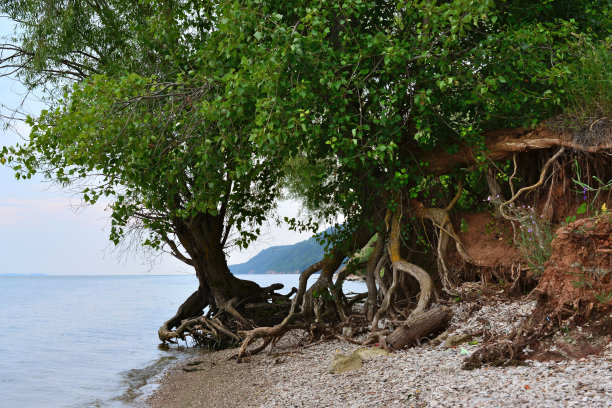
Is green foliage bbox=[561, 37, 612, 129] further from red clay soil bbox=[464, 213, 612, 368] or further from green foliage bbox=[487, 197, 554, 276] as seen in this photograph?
red clay soil bbox=[464, 213, 612, 368]

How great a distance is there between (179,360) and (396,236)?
23.0 feet

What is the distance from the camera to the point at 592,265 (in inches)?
277

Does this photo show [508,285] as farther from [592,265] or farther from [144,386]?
[144,386]

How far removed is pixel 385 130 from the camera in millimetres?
9539

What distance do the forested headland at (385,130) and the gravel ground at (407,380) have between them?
0.56 m

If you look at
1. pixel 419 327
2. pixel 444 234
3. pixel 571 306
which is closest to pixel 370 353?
pixel 419 327

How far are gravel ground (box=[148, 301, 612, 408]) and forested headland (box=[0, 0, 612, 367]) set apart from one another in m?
0.56

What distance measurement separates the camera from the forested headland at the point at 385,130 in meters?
8.59

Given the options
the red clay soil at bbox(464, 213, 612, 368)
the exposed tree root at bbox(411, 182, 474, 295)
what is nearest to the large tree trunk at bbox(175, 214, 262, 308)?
the exposed tree root at bbox(411, 182, 474, 295)

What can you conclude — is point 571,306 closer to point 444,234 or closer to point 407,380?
point 407,380

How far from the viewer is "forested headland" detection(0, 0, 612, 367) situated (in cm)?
859

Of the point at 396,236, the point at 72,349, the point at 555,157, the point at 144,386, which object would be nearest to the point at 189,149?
the point at 396,236

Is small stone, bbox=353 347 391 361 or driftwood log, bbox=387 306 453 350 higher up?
driftwood log, bbox=387 306 453 350

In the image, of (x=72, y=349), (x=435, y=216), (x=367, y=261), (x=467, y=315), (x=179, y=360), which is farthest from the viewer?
(x=72, y=349)
